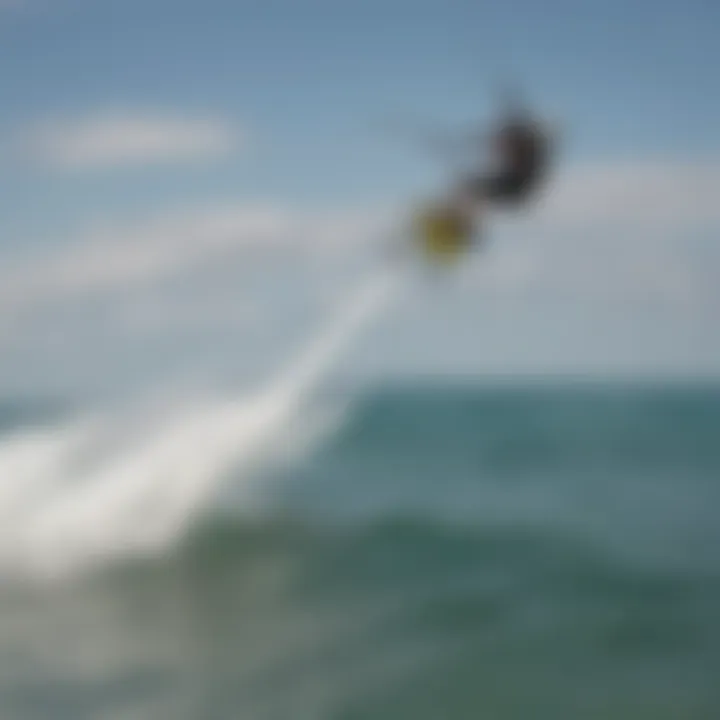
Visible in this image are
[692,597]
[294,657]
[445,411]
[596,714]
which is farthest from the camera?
[445,411]

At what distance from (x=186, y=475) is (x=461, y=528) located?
64.8 inches

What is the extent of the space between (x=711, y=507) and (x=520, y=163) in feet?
12.0

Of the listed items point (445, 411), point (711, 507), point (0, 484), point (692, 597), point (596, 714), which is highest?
point (445, 411)

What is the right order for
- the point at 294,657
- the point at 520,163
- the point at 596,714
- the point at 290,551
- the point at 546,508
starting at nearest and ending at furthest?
the point at 520,163 < the point at 596,714 < the point at 294,657 < the point at 290,551 < the point at 546,508

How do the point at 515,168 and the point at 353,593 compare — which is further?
the point at 353,593

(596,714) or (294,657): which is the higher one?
(294,657)

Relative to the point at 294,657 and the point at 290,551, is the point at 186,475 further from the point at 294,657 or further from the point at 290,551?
the point at 294,657

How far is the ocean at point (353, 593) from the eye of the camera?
420 centimetres

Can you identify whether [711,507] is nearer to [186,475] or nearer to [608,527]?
[608,527]

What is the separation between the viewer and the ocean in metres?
4.20

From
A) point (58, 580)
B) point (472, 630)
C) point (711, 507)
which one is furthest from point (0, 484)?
point (711, 507)

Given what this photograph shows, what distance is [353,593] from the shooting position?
556 centimetres

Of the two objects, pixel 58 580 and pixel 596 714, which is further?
pixel 58 580

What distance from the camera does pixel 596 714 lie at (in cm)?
420
